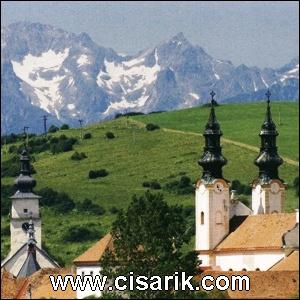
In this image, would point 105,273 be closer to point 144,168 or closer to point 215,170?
point 215,170

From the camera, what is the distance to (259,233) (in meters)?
112

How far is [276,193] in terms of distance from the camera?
120375 mm

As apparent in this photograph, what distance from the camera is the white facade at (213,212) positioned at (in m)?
117

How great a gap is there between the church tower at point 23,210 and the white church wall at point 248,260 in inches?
1686

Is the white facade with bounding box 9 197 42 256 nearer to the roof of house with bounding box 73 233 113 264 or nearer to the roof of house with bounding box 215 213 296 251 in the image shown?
the roof of house with bounding box 215 213 296 251


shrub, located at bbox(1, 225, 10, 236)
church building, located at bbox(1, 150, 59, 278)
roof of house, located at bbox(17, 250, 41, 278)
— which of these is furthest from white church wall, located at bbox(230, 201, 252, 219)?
shrub, located at bbox(1, 225, 10, 236)

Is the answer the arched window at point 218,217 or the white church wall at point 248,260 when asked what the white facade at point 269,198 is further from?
the white church wall at point 248,260

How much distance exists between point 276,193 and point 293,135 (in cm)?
5812

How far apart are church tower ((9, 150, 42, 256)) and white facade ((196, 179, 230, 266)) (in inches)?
1533

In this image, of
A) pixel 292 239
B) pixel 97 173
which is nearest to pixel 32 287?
pixel 292 239

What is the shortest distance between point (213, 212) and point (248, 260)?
7.14 m

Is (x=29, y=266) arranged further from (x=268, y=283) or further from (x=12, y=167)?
(x=268, y=283)

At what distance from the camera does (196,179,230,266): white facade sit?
117188 millimetres

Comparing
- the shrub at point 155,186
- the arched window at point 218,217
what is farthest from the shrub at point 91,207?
the arched window at point 218,217
